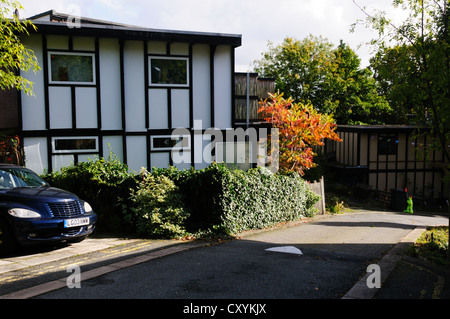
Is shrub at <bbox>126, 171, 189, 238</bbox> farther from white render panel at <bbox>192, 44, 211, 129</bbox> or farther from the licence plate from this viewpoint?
white render panel at <bbox>192, 44, 211, 129</bbox>

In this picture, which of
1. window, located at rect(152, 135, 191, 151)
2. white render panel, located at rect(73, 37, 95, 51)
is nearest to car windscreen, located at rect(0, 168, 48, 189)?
window, located at rect(152, 135, 191, 151)

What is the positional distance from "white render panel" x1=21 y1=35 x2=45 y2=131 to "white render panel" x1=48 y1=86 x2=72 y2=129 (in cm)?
28

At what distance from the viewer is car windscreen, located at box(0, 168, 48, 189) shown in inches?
328

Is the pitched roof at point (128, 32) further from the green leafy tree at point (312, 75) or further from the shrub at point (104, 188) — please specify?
the green leafy tree at point (312, 75)

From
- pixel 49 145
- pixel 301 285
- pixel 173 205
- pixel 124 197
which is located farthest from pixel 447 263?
pixel 49 145

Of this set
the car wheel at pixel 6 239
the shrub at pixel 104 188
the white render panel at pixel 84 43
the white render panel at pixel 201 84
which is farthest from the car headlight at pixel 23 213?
the white render panel at pixel 201 84

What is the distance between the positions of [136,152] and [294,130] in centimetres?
591

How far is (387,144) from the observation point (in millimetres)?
29203

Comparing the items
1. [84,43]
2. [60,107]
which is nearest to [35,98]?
[60,107]

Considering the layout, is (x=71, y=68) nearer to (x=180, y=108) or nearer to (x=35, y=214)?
(x=180, y=108)

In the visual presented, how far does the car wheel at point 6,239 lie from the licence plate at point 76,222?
943 millimetres

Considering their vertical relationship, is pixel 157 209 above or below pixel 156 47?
below

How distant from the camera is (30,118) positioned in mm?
13625

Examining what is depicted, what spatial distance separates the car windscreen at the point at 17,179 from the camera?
8.33 m
